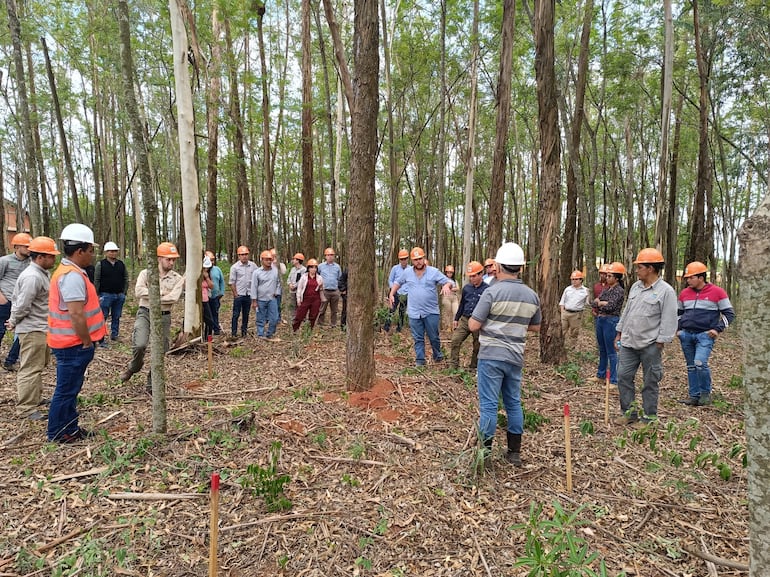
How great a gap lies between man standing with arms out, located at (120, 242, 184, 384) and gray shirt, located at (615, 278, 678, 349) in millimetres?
5432

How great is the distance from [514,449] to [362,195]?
303 centimetres

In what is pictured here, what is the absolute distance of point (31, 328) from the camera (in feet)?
14.7

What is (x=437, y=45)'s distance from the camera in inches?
504

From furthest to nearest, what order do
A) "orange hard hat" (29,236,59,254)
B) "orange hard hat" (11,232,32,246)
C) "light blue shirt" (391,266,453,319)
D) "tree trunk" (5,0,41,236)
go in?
"tree trunk" (5,0,41,236) → "light blue shirt" (391,266,453,319) → "orange hard hat" (11,232,32,246) → "orange hard hat" (29,236,59,254)

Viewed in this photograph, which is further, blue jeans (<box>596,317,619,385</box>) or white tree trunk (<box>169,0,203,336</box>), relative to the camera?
blue jeans (<box>596,317,619,385</box>)

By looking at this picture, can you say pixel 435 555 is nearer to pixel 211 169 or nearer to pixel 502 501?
pixel 502 501

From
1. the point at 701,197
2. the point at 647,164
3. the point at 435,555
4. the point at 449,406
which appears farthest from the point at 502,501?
the point at 647,164

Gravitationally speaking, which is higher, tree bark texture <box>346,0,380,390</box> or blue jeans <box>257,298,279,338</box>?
tree bark texture <box>346,0,380,390</box>

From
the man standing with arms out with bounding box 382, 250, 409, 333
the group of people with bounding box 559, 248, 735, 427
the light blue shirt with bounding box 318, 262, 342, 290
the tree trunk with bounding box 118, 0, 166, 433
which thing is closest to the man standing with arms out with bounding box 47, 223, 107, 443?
the tree trunk with bounding box 118, 0, 166, 433

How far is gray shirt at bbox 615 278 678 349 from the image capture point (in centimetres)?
443

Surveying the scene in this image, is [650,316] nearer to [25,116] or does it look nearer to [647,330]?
[647,330]

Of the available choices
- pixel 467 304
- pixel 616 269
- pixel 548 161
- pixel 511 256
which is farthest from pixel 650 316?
pixel 548 161

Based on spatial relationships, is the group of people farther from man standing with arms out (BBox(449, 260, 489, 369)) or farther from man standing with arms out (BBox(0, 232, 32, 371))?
man standing with arms out (BBox(0, 232, 32, 371))

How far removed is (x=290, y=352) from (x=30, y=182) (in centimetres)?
599
